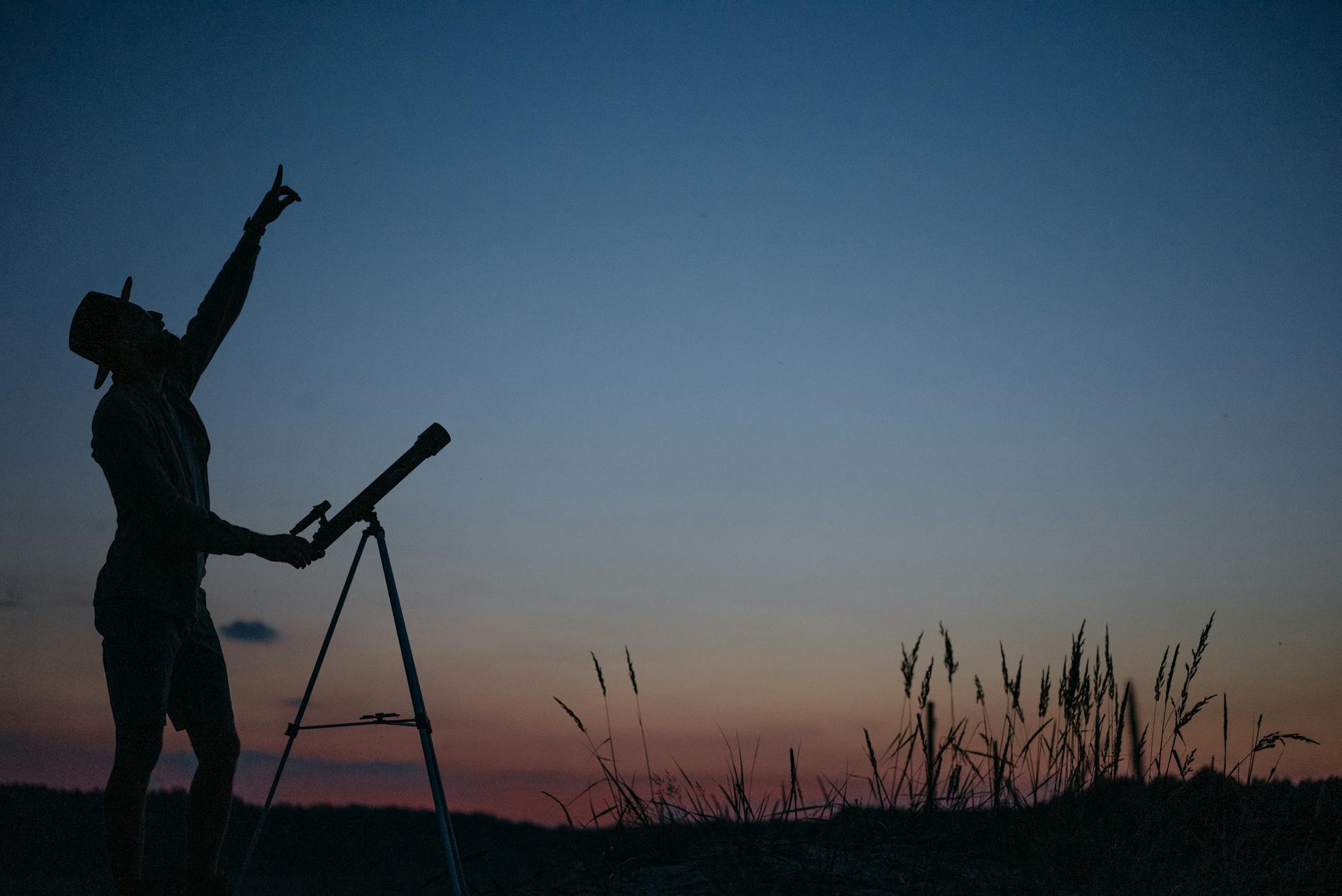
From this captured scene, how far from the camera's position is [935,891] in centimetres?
318

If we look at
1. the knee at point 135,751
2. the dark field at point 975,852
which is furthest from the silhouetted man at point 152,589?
the dark field at point 975,852

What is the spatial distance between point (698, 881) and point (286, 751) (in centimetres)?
165

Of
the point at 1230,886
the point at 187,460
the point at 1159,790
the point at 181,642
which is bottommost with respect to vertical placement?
the point at 1230,886

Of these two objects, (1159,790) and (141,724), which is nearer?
(141,724)

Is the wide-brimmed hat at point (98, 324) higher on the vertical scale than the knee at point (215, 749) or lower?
higher

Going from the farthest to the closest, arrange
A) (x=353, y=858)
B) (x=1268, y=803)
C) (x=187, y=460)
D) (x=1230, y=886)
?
1. (x=353, y=858)
2. (x=1268, y=803)
3. (x=187, y=460)
4. (x=1230, y=886)

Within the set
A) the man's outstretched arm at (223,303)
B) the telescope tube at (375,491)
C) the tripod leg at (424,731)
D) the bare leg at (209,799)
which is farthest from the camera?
the man's outstretched arm at (223,303)

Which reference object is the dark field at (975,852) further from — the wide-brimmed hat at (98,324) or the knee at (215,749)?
the wide-brimmed hat at (98,324)

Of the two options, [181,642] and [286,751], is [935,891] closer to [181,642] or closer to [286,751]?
[286,751]

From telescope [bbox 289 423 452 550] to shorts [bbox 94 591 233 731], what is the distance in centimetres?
52

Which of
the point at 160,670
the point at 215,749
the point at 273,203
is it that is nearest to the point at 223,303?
the point at 273,203

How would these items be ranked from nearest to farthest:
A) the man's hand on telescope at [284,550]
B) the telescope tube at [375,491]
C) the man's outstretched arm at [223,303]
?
the man's hand on telescope at [284,550]
the telescope tube at [375,491]
the man's outstretched arm at [223,303]

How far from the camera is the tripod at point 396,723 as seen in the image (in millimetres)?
3027

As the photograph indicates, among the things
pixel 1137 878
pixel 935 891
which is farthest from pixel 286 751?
pixel 1137 878
